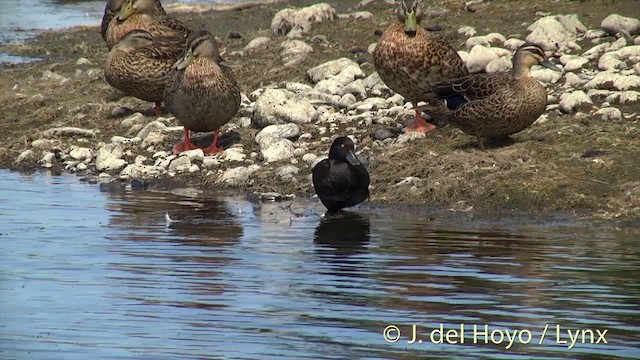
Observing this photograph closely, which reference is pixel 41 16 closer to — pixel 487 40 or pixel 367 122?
pixel 487 40

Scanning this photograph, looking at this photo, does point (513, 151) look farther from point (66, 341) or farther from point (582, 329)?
point (66, 341)

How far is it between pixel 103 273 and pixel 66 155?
6.54 m

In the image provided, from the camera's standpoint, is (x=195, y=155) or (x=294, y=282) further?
(x=195, y=155)

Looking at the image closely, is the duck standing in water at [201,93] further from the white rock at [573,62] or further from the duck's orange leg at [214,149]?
the white rock at [573,62]

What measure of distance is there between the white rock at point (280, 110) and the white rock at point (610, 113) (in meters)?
3.10

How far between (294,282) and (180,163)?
5727 mm

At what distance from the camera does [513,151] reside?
13.6m

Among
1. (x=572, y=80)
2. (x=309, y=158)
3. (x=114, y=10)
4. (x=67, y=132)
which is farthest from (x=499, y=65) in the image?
(x=114, y=10)

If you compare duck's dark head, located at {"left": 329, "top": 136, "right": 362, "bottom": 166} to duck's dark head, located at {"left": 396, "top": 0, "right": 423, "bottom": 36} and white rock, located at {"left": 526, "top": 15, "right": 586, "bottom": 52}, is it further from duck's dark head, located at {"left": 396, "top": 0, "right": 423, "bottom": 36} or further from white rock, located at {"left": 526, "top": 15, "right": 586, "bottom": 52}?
white rock, located at {"left": 526, "top": 15, "right": 586, "bottom": 52}

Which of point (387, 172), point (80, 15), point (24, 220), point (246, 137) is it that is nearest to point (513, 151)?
point (387, 172)

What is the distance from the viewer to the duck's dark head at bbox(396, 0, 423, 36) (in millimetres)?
15078

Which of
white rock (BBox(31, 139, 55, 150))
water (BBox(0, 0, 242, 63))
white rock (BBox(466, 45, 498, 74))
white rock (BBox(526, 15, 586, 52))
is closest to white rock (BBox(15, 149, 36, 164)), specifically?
white rock (BBox(31, 139, 55, 150))

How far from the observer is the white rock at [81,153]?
15750 mm

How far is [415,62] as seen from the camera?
14914 mm
